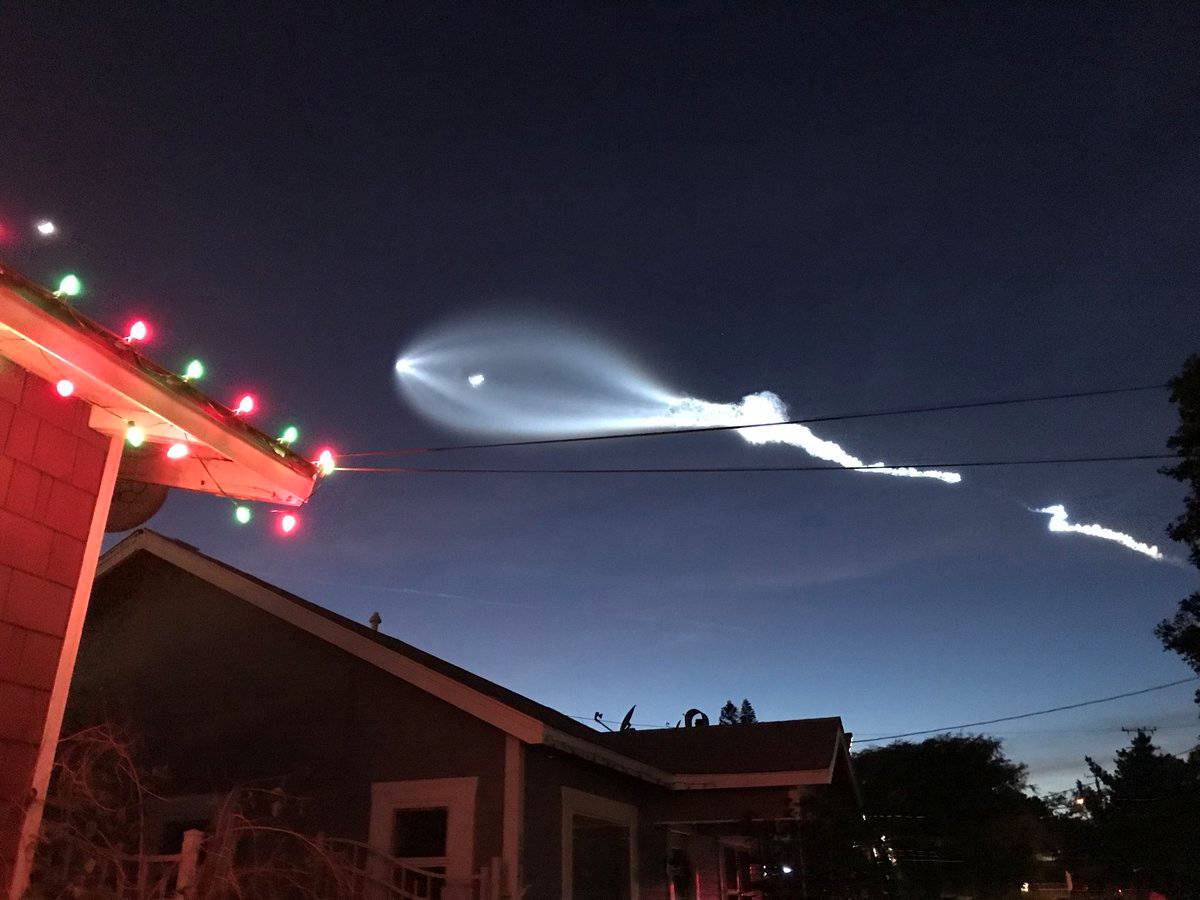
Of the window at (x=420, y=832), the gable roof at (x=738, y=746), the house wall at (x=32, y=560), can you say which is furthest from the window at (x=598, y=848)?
the house wall at (x=32, y=560)

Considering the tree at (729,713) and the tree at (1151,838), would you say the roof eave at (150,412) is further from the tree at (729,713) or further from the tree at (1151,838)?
the tree at (729,713)

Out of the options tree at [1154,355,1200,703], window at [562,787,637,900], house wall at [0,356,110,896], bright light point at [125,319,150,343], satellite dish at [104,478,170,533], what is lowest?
window at [562,787,637,900]

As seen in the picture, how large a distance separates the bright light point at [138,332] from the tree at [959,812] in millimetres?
14176

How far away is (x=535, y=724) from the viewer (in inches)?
350

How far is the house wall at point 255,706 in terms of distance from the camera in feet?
31.4

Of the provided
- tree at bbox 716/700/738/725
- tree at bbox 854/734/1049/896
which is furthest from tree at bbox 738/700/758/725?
tree at bbox 854/734/1049/896

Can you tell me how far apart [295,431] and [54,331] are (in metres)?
1.59

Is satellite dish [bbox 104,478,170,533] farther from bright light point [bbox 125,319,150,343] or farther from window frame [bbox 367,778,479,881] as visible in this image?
window frame [bbox 367,778,479,881]

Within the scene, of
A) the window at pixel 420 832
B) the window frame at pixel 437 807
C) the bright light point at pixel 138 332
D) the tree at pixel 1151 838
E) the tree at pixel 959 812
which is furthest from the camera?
the tree at pixel 1151 838

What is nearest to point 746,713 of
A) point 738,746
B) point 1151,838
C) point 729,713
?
point 729,713

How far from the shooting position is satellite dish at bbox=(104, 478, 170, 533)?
540 cm

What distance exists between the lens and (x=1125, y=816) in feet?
166

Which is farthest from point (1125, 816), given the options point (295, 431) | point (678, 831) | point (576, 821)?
point (295, 431)

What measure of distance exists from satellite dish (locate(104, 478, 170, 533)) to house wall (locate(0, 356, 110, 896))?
0.97 metres
